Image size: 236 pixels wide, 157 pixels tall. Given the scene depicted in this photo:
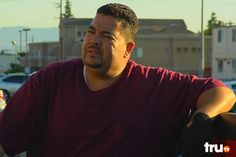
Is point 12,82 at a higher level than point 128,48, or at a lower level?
lower

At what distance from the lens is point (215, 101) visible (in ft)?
10.2

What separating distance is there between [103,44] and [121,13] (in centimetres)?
17

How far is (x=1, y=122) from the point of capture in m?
3.26

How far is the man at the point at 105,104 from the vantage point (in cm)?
317

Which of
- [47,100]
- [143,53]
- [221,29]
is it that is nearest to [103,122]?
[47,100]

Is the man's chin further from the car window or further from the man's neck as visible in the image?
the car window

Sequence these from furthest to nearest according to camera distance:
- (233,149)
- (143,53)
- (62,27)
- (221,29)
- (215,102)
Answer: (62,27), (143,53), (221,29), (215,102), (233,149)

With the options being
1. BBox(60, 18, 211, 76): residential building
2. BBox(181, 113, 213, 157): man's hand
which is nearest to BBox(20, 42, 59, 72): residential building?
BBox(60, 18, 211, 76): residential building

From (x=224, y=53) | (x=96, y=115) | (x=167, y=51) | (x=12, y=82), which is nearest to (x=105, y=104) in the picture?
(x=96, y=115)

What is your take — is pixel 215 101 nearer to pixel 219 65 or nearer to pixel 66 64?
pixel 66 64

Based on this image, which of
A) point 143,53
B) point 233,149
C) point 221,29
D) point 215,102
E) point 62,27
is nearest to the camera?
point 233,149

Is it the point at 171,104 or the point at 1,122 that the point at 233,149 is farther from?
the point at 1,122

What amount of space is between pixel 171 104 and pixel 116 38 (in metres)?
0.40

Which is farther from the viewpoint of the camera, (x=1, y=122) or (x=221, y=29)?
(x=221, y=29)
